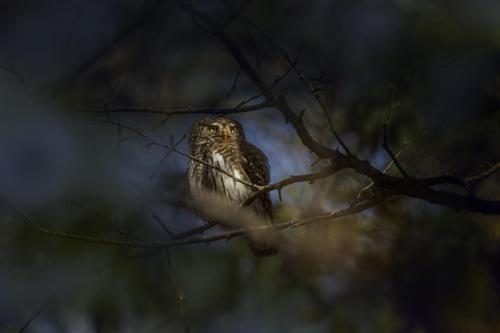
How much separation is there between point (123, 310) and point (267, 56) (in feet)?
3.59

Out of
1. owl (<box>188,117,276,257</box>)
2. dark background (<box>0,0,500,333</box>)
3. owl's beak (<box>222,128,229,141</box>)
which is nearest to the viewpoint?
dark background (<box>0,0,500,333</box>)

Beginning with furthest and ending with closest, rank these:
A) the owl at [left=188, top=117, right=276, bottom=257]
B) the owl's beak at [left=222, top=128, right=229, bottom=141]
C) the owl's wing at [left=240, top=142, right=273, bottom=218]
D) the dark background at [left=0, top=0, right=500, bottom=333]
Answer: the owl's beak at [left=222, top=128, right=229, bottom=141] → the owl's wing at [left=240, top=142, right=273, bottom=218] → the owl at [left=188, top=117, right=276, bottom=257] → the dark background at [left=0, top=0, right=500, bottom=333]

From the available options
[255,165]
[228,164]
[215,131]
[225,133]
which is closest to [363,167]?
[255,165]

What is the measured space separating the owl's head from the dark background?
1.52 meters

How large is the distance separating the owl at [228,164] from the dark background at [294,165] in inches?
36.3

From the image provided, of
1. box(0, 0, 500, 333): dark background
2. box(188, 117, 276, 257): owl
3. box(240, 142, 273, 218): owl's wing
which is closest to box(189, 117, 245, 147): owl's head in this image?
box(188, 117, 276, 257): owl

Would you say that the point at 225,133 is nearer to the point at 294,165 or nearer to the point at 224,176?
the point at 224,176

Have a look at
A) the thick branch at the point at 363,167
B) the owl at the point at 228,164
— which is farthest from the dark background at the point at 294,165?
the owl at the point at 228,164

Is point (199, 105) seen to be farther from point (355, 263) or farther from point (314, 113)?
point (355, 263)

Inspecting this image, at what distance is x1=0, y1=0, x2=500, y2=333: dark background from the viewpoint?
2154 mm

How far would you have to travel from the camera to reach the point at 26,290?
2.39m

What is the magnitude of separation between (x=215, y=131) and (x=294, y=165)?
1.75 m

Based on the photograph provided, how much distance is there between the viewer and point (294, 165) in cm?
298

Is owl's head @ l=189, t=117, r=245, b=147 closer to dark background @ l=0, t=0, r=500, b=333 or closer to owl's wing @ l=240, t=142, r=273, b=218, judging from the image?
owl's wing @ l=240, t=142, r=273, b=218
